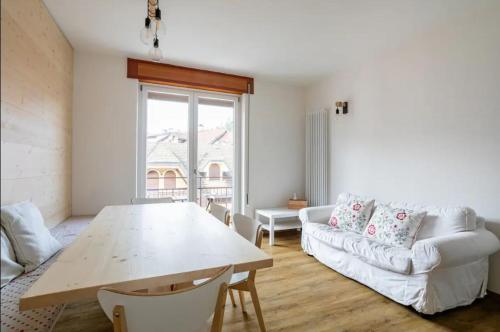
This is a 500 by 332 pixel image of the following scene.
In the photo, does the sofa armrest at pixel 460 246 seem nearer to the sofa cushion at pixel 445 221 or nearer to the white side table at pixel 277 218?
the sofa cushion at pixel 445 221

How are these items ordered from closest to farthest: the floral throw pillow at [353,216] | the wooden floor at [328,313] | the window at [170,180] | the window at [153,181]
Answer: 1. the wooden floor at [328,313]
2. the floral throw pillow at [353,216]
3. the window at [153,181]
4. the window at [170,180]

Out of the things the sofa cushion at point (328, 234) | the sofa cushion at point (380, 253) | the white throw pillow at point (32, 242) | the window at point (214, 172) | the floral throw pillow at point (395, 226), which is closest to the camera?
the white throw pillow at point (32, 242)

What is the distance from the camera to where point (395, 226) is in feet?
7.82

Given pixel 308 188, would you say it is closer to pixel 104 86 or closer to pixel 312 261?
pixel 312 261

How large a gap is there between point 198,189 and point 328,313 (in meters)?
2.46

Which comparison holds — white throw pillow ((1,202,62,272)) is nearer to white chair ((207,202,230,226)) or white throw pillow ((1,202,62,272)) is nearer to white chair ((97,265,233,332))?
white chair ((97,265,233,332))

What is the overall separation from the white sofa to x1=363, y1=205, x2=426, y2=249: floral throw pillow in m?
0.10

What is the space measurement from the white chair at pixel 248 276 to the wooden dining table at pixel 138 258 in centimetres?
24

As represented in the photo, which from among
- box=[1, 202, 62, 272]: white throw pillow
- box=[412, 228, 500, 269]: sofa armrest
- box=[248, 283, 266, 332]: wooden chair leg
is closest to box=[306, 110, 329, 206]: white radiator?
box=[412, 228, 500, 269]: sofa armrest

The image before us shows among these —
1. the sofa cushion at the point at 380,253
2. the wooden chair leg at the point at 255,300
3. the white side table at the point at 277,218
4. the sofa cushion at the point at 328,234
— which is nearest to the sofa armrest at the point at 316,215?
the sofa cushion at the point at 328,234

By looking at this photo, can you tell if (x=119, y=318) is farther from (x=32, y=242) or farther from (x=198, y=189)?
(x=198, y=189)

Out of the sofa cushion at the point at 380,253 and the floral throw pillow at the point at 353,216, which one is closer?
the sofa cushion at the point at 380,253

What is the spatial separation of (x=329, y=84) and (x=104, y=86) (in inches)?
123

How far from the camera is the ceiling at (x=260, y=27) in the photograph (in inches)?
87.0
